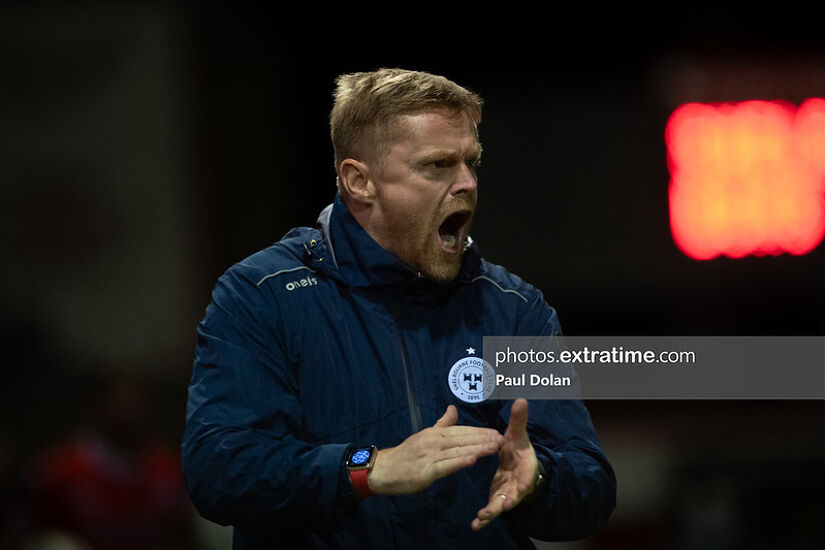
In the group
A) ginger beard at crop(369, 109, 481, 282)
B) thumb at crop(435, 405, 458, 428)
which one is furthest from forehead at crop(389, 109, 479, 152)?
thumb at crop(435, 405, 458, 428)

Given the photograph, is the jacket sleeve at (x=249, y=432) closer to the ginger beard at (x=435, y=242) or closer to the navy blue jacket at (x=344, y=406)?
the navy blue jacket at (x=344, y=406)

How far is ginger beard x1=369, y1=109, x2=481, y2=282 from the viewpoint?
156 centimetres

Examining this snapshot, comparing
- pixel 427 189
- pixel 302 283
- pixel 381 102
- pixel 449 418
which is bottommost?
pixel 449 418

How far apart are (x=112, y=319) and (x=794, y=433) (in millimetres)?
2230

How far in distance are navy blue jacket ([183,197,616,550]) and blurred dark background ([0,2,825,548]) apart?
70.1 inches

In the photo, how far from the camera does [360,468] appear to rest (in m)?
1.38

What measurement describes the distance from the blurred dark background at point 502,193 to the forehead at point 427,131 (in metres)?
1.78

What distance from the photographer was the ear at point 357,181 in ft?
5.26

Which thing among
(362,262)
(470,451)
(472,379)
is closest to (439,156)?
(362,262)

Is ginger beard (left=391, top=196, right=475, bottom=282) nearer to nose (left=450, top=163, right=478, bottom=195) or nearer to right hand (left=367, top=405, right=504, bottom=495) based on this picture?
nose (left=450, top=163, right=478, bottom=195)

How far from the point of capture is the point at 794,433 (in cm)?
352

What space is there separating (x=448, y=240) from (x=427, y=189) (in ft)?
0.26

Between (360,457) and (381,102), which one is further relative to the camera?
(381,102)

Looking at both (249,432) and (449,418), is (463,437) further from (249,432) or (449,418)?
(249,432)
